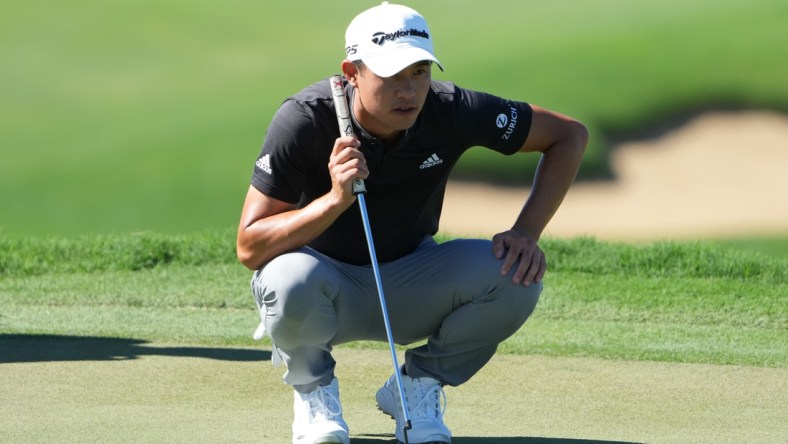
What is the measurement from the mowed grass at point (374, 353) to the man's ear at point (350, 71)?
0.97 metres

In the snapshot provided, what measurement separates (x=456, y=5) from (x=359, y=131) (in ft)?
21.5

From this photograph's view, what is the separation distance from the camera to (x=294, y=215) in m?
3.34

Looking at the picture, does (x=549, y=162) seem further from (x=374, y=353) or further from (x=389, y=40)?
(x=374, y=353)

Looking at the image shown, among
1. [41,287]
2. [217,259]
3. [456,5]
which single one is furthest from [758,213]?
[41,287]

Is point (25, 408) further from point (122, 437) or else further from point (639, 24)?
point (639, 24)

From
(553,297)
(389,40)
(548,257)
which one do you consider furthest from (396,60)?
(548,257)

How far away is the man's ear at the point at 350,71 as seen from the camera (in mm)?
3436

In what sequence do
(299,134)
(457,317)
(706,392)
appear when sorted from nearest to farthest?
1. (299,134)
2. (457,317)
3. (706,392)

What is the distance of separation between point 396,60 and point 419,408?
944 mm

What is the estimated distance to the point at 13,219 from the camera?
8641mm

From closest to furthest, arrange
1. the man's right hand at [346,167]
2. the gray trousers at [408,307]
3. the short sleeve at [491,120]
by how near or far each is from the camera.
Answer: the man's right hand at [346,167], the gray trousers at [408,307], the short sleeve at [491,120]

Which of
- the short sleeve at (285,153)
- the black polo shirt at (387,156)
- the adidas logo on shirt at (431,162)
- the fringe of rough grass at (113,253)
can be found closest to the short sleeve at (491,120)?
the black polo shirt at (387,156)

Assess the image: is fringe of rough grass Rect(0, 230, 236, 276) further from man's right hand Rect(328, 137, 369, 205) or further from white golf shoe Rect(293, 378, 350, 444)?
man's right hand Rect(328, 137, 369, 205)

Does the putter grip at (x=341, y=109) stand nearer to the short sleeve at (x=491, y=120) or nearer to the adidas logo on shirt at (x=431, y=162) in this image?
the adidas logo on shirt at (x=431, y=162)
